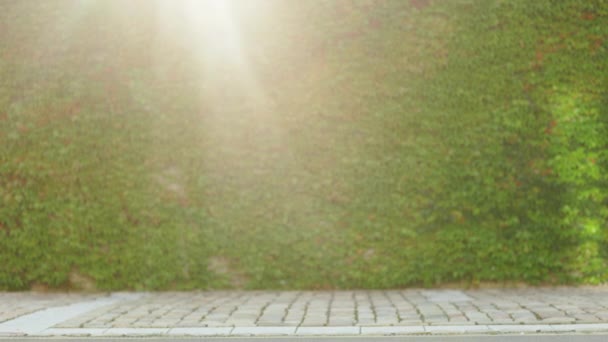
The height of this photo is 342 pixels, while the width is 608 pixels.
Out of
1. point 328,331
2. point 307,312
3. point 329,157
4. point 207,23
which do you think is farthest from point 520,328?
point 207,23

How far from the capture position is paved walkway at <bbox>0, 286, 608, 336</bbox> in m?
4.74

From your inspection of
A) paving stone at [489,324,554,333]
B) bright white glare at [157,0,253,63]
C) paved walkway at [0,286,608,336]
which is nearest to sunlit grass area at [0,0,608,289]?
bright white glare at [157,0,253,63]

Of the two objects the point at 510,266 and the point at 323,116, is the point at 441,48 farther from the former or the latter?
the point at 510,266

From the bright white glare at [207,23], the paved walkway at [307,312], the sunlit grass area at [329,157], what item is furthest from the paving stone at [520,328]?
the bright white glare at [207,23]

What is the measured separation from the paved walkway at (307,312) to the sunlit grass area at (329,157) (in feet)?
1.40

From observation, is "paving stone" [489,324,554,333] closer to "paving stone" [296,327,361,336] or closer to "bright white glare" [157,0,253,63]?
"paving stone" [296,327,361,336]

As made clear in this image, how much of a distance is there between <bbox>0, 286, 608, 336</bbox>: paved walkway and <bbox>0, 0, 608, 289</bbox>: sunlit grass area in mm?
428

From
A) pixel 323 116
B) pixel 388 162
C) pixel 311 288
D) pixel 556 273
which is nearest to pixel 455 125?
pixel 388 162

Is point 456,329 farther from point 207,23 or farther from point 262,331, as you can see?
point 207,23

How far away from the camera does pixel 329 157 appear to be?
748 cm

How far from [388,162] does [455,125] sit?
897 mm

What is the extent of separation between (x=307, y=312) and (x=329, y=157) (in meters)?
2.35

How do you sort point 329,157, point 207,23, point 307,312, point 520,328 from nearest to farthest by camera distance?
1. point 520,328
2. point 307,312
3. point 329,157
4. point 207,23

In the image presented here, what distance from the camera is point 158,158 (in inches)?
299
